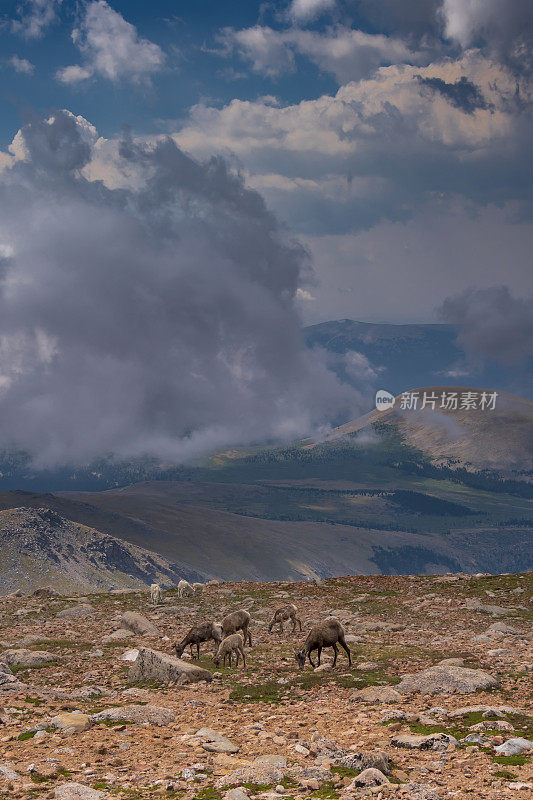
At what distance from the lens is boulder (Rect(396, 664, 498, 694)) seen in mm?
24688

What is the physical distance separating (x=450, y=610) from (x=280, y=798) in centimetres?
3554

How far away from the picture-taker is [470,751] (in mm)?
17328

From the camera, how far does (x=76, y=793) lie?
15.0 metres

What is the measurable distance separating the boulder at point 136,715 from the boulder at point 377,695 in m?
7.07

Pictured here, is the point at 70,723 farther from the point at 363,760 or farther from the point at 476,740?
the point at 476,740

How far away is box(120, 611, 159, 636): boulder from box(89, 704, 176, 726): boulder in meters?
20.1

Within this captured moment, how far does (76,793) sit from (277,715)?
30.2ft

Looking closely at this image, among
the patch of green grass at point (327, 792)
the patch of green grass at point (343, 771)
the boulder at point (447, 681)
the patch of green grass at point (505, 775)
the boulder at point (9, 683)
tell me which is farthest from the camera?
the boulder at point (9, 683)

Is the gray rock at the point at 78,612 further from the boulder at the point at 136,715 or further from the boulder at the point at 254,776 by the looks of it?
the boulder at the point at 254,776

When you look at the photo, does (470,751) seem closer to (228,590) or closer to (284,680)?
(284,680)

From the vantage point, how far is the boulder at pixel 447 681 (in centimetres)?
2469

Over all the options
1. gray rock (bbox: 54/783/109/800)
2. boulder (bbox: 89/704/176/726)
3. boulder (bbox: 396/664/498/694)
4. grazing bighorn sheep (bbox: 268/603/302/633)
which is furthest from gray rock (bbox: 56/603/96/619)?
gray rock (bbox: 54/783/109/800)

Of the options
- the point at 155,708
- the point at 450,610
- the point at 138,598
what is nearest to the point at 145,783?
the point at 155,708

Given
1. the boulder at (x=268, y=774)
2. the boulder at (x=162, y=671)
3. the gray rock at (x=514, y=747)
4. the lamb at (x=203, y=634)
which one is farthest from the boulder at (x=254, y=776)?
the lamb at (x=203, y=634)
